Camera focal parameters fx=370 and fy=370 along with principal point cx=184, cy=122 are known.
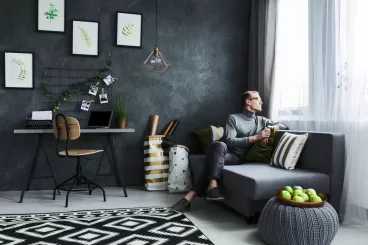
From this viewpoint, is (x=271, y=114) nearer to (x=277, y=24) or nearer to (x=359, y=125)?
(x=277, y=24)

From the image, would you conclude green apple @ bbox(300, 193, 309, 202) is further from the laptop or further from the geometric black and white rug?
the laptop

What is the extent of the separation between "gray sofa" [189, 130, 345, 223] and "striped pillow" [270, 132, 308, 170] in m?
0.07

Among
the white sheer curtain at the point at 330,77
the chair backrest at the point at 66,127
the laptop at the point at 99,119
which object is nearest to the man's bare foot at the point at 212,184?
the white sheer curtain at the point at 330,77

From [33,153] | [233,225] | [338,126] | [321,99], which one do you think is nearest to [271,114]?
[321,99]

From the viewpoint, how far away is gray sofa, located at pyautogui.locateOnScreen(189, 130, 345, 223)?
295 centimetres

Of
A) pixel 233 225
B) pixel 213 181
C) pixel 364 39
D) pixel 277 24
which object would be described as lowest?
pixel 233 225

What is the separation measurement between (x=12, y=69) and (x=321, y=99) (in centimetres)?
348

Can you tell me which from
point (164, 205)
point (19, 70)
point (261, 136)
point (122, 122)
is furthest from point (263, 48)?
point (19, 70)

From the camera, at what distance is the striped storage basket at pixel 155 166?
4512 millimetres

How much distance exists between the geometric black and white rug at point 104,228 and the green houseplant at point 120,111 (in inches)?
53.5

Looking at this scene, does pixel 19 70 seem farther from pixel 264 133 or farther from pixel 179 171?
pixel 264 133

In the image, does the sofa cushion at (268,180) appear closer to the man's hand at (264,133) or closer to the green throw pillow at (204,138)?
the man's hand at (264,133)

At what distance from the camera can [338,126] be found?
11.0 ft

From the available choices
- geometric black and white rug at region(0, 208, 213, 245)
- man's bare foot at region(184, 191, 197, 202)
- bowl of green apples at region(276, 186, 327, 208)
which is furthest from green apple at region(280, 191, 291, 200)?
man's bare foot at region(184, 191, 197, 202)
